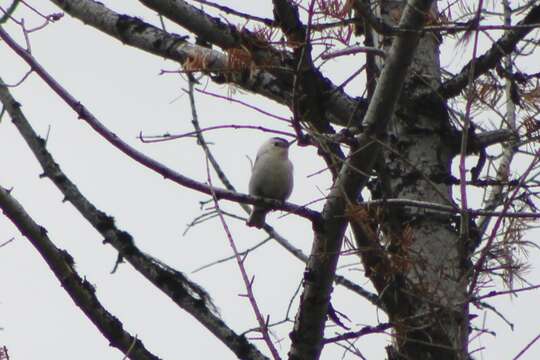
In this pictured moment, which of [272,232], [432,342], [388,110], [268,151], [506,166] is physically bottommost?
[432,342]

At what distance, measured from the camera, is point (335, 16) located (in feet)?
8.21

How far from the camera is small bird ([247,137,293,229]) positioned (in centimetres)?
554

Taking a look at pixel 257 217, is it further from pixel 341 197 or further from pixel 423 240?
pixel 341 197

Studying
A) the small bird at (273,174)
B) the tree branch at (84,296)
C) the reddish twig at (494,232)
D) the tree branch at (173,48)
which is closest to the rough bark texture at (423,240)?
the reddish twig at (494,232)

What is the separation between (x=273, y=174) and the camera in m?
5.54

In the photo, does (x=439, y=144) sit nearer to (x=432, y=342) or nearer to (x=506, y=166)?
(x=506, y=166)

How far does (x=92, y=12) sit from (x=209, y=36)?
554 millimetres

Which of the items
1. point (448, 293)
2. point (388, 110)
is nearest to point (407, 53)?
point (388, 110)

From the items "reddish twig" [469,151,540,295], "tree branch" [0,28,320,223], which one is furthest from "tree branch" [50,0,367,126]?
"reddish twig" [469,151,540,295]

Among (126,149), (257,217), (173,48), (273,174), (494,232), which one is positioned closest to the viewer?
(494,232)

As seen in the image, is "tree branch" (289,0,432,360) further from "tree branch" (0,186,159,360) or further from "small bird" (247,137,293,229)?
"small bird" (247,137,293,229)

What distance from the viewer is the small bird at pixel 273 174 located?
5.54m

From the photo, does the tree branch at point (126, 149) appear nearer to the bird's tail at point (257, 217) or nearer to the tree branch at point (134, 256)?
the tree branch at point (134, 256)

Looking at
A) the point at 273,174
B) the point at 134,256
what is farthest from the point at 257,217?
the point at 134,256
